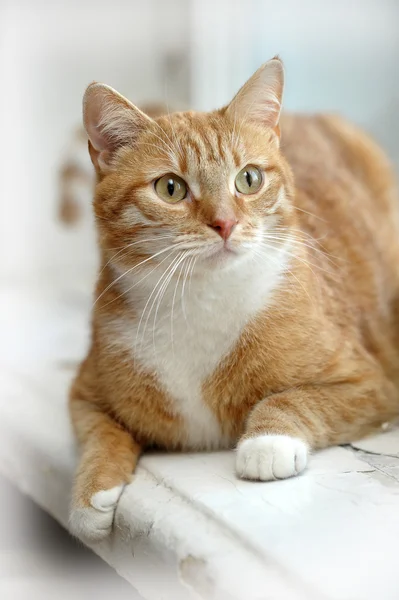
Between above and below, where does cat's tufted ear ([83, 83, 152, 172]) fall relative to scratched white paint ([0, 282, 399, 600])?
above

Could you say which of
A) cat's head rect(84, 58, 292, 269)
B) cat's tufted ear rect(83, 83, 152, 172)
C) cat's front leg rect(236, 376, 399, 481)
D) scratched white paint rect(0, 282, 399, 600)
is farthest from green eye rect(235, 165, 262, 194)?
scratched white paint rect(0, 282, 399, 600)

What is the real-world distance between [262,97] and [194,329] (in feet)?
1.63

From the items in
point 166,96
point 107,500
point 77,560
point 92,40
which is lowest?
point 77,560

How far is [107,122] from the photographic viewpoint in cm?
144

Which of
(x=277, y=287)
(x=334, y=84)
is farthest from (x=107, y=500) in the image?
(x=334, y=84)

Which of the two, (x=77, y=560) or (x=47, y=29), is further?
(x=47, y=29)

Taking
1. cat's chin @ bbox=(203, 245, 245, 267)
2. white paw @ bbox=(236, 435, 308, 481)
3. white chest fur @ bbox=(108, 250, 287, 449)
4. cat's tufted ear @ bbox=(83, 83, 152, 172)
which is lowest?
white paw @ bbox=(236, 435, 308, 481)

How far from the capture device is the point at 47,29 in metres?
2.45

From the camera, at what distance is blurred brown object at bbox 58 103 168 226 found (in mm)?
2770

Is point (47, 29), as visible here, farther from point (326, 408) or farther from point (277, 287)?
point (326, 408)

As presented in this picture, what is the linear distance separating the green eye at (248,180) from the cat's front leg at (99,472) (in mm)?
564

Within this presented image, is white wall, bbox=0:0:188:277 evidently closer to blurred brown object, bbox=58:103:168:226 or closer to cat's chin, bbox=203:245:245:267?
blurred brown object, bbox=58:103:168:226

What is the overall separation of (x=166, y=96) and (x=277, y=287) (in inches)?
53.8

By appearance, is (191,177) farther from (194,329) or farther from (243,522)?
(243,522)
